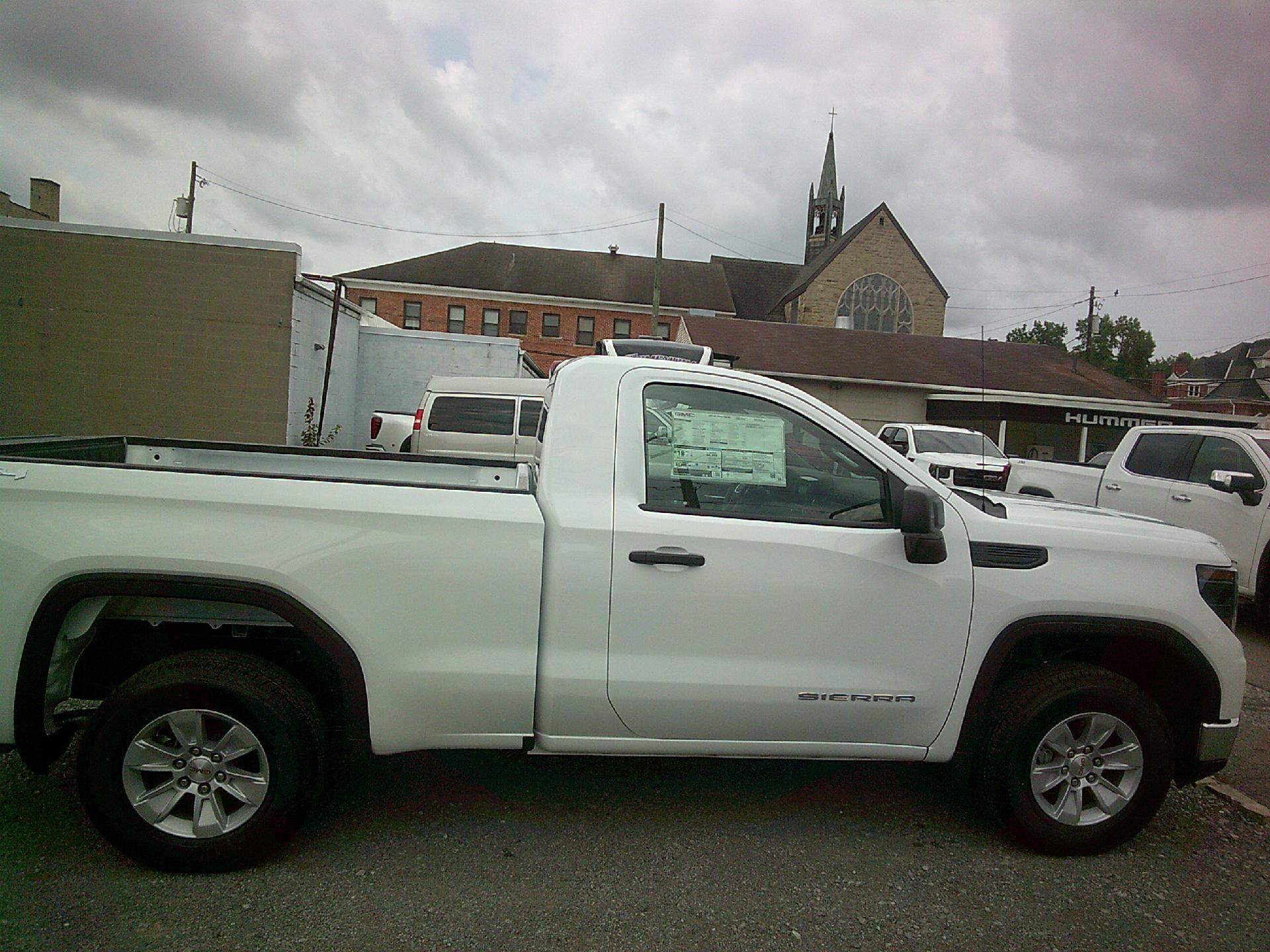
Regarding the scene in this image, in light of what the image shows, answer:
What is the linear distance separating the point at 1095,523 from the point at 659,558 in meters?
1.88

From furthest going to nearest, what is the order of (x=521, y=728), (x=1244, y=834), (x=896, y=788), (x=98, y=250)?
(x=98, y=250)
(x=896, y=788)
(x=1244, y=834)
(x=521, y=728)

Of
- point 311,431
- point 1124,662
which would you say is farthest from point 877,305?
point 1124,662

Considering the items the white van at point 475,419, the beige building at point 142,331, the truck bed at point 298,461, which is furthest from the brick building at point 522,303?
the truck bed at point 298,461

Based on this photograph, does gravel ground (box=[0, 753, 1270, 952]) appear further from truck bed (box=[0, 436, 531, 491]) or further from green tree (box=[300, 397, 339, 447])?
green tree (box=[300, 397, 339, 447])

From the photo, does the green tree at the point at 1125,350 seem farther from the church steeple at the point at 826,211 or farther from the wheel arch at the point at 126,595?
the wheel arch at the point at 126,595

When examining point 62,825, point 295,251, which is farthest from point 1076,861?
point 295,251

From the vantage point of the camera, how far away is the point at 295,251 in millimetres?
14945

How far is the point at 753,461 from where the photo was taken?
346 centimetres

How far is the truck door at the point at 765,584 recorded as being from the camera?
3234mm

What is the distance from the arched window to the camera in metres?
51.8

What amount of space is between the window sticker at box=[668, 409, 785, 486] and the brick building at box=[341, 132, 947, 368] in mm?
41534

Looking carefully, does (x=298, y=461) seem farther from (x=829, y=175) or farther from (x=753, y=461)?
(x=829, y=175)

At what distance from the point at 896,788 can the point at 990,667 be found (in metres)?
1.09

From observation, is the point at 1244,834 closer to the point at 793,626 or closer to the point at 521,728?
the point at 793,626
